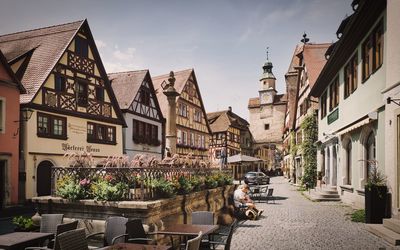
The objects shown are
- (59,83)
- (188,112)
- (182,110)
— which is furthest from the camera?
(188,112)

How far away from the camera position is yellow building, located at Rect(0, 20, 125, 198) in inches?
734

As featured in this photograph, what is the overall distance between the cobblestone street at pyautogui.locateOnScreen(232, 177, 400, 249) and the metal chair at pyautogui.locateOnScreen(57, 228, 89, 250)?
167 inches

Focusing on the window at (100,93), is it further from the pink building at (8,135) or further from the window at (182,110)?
the window at (182,110)

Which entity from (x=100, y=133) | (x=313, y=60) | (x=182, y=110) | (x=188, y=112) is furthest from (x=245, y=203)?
(x=188, y=112)

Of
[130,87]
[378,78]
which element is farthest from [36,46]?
[378,78]

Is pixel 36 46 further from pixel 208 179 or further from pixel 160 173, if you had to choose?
pixel 160 173

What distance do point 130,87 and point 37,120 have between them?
34.4 feet

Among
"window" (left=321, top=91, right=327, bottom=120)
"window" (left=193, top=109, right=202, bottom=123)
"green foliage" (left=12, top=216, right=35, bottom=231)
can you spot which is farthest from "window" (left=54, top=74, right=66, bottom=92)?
"window" (left=193, top=109, right=202, bottom=123)

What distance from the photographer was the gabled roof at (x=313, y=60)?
86.4 feet

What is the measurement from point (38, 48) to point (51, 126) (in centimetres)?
543

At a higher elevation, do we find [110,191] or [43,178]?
[110,191]

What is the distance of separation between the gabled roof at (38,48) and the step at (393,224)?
16.4 metres

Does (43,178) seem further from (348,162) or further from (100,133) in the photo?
(348,162)

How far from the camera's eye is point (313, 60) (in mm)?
27359
